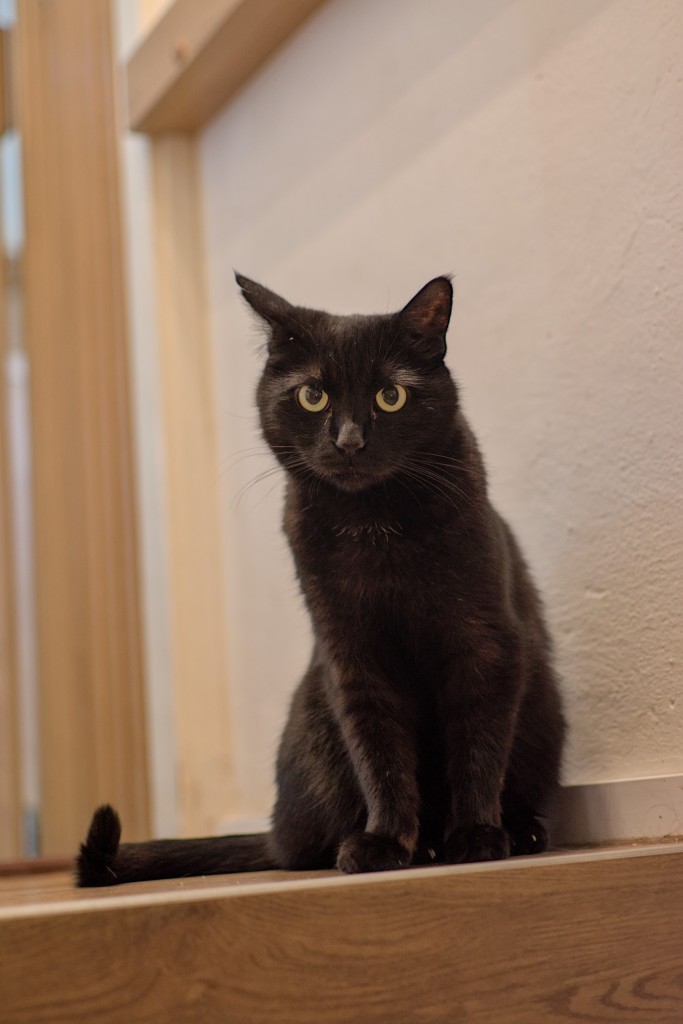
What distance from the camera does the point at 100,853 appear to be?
3.88 feet

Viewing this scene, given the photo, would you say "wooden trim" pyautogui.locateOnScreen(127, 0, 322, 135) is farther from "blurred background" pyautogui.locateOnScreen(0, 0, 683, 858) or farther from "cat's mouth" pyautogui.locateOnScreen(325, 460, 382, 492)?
"cat's mouth" pyautogui.locateOnScreen(325, 460, 382, 492)

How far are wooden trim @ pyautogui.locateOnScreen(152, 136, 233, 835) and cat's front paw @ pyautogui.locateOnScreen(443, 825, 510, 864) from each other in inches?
46.1

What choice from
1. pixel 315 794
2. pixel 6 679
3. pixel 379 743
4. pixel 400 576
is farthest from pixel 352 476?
pixel 6 679

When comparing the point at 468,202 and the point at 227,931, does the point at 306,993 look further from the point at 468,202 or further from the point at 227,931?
the point at 468,202

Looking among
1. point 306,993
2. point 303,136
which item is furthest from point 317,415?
point 303,136

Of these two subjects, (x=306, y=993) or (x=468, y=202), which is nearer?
(x=306, y=993)

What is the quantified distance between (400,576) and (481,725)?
0.16 meters

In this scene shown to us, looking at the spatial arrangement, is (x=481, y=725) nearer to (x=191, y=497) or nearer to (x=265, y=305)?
(x=265, y=305)

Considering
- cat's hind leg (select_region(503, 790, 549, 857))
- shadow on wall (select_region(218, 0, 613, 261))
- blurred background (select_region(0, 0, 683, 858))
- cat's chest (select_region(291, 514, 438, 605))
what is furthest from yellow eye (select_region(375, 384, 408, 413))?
shadow on wall (select_region(218, 0, 613, 261))

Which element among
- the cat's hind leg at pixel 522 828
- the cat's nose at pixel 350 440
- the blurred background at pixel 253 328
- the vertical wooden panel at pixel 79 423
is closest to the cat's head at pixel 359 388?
the cat's nose at pixel 350 440

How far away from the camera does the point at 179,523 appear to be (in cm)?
220

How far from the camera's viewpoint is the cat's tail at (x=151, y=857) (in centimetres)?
118

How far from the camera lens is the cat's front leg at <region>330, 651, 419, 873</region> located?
1.04 meters

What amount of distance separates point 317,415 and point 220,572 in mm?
1132
